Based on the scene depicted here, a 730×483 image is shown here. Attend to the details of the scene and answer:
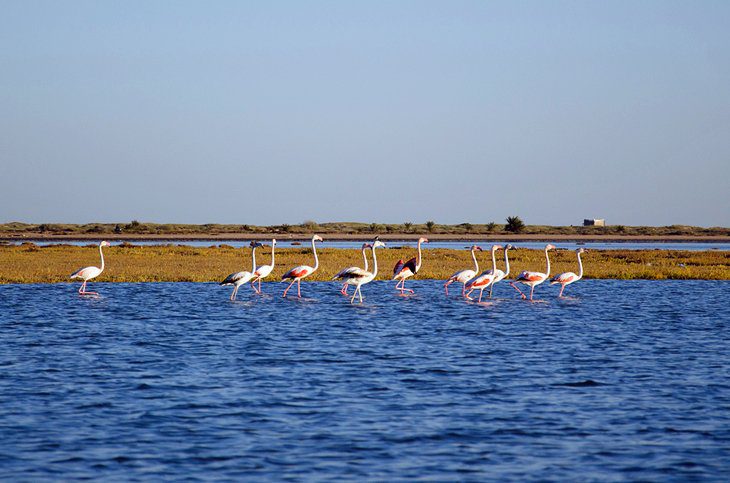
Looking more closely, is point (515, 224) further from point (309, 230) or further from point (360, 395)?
point (360, 395)

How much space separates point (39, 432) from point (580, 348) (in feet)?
38.3

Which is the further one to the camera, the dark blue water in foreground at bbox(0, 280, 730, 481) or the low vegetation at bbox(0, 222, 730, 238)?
the low vegetation at bbox(0, 222, 730, 238)

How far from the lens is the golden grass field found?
1470 inches

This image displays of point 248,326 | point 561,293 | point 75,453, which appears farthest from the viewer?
point 561,293

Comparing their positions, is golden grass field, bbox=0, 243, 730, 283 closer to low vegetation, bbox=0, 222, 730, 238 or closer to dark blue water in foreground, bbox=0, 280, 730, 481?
dark blue water in foreground, bbox=0, 280, 730, 481

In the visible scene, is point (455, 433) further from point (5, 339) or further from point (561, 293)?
point (561, 293)

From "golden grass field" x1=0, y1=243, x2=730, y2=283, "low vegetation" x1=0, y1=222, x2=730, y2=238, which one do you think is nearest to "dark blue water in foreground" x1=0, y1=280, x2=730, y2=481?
"golden grass field" x1=0, y1=243, x2=730, y2=283

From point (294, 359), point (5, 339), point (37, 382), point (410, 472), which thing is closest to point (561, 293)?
point (294, 359)

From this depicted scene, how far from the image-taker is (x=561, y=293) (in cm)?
3303

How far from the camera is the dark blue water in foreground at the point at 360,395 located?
10.3m

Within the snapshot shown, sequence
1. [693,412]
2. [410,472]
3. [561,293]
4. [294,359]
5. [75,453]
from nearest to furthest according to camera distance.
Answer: [410,472] < [75,453] < [693,412] < [294,359] < [561,293]

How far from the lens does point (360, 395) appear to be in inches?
552

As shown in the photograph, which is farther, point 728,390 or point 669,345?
point 669,345

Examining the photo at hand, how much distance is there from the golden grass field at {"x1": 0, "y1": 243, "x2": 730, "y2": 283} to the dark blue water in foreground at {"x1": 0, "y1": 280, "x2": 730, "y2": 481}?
10984 millimetres
